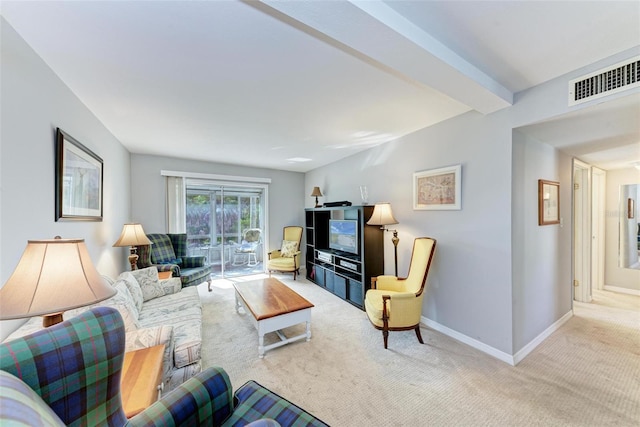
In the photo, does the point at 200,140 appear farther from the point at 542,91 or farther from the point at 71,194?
the point at 542,91

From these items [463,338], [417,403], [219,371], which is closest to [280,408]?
[219,371]

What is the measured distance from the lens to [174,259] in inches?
164

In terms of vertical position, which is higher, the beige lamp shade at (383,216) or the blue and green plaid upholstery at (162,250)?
the beige lamp shade at (383,216)

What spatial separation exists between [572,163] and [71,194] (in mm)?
5412

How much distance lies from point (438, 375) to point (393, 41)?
2522 mm

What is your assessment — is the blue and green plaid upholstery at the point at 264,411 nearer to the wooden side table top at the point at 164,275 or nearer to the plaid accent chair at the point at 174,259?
the wooden side table top at the point at 164,275

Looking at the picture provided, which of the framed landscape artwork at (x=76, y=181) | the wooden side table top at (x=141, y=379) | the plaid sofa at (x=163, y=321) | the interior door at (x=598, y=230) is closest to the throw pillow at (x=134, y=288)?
the plaid sofa at (x=163, y=321)

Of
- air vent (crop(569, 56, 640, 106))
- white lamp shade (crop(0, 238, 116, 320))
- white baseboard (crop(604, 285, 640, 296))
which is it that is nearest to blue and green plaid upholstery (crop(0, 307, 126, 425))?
white lamp shade (crop(0, 238, 116, 320))

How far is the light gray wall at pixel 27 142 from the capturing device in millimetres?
1310

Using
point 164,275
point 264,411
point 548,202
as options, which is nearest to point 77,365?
point 264,411

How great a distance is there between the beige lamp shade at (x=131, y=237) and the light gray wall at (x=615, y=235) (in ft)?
23.9

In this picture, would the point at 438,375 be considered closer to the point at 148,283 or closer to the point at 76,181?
the point at 148,283

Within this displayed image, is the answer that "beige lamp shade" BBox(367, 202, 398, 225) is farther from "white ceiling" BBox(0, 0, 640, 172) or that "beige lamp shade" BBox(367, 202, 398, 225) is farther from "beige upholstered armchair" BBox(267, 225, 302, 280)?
"beige upholstered armchair" BBox(267, 225, 302, 280)

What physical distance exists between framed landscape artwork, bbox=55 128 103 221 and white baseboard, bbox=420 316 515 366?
3729mm
